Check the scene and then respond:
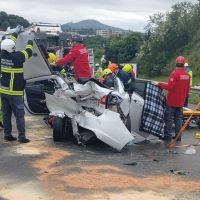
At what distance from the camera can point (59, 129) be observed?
368 inches

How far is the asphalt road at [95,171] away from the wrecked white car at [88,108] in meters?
0.29

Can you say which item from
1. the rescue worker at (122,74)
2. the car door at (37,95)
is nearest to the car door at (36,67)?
the car door at (37,95)

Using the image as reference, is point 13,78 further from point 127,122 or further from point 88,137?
point 127,122

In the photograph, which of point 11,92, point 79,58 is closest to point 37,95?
point 79,58

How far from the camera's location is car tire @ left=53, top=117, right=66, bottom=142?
925 centimetres

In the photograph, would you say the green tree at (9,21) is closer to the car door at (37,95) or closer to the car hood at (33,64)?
the car door at (37,95)

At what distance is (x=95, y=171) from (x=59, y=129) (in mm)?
2269

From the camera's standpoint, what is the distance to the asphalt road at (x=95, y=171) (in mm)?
6137

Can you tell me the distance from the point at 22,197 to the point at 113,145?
9.49ft

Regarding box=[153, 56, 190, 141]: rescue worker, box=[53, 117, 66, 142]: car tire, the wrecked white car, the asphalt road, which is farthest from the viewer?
box=[153, 56, 190, 141]: rescue worker

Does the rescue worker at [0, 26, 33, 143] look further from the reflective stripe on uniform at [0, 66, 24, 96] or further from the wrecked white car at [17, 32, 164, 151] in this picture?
the wrecked white car at [17, 32, 164, 151]

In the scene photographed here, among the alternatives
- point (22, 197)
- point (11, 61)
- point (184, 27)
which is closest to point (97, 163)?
point (22, 197)

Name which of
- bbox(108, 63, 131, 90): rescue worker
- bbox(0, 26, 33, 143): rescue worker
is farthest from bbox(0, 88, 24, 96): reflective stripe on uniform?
bbox(108, 63, 131, 90): rescue worker

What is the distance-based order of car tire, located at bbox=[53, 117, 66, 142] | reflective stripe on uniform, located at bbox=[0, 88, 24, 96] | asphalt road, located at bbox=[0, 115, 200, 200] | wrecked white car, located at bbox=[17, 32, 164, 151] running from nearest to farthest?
1. asphalt road, located at bbox=[0, 115, 200, 200]
2. wrecked white car, located at bbox=[17, 32, 164, 151]
3. reflective stripe on uniform, located at bbox=[0, 88, 24, 96]
4. car tire, located at bbox=[53, 117, 66, 142]
